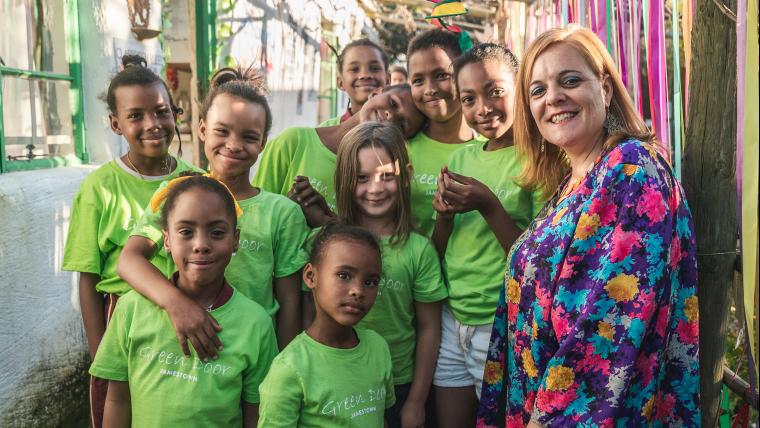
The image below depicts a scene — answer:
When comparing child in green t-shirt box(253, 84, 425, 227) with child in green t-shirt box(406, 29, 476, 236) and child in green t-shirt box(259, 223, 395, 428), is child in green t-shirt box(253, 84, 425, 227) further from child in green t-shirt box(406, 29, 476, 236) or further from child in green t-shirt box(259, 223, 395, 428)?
child in green t-shirt box(259, 223, 395, 428)

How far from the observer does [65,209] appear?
380cm

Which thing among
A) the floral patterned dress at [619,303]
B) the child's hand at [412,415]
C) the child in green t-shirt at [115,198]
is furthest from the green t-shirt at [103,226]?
the floral patterned dress at [619,303]

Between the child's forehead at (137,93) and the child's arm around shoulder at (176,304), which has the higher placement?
the child's forehead at (137,93)

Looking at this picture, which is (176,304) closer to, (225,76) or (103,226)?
(103,226)

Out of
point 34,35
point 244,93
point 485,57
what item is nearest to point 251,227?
point 244,93

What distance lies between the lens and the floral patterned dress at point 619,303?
180 cm

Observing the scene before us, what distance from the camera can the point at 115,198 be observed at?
2.71 meters

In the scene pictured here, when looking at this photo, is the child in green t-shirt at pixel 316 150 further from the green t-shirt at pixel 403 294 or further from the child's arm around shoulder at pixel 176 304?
the child's arm around shoulder at pixel 176 304

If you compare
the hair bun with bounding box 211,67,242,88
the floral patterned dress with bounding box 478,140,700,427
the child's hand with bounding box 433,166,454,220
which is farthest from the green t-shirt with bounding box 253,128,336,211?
the floral patterned dress with bounding box 478,140,700,427

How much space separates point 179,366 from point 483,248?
1182 mm

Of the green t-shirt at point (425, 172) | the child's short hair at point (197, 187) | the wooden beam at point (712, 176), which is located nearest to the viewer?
the wooden beam at point (712, 176)

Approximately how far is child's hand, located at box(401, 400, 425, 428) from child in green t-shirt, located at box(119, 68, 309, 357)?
0.50 m

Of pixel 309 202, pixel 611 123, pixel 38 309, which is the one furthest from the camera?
pixel 38 309

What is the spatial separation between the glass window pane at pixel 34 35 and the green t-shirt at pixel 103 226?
1.42 m
